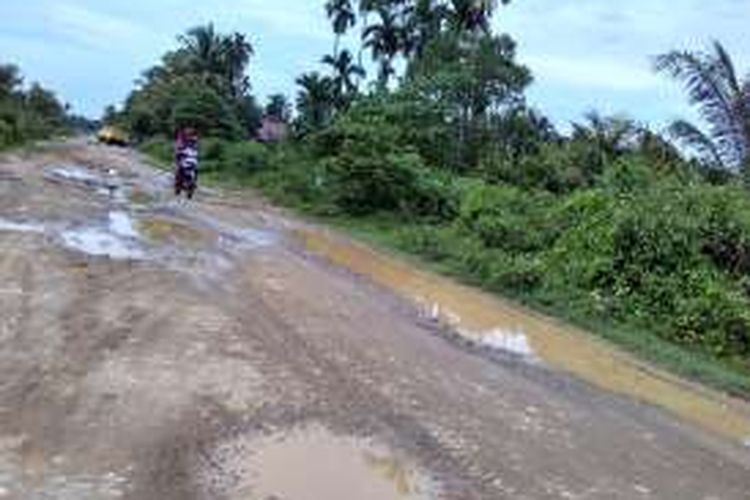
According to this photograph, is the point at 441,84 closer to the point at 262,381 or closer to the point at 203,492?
the point at 262,381

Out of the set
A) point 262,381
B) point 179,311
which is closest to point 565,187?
point 179,311

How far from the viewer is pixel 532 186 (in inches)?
1214

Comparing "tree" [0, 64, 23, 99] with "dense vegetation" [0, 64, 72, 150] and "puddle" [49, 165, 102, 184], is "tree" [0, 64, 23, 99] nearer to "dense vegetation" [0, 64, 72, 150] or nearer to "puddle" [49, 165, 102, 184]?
"dense vegetation" [0, 64, 72, 150]

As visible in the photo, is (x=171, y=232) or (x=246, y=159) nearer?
(x=171, y=232)

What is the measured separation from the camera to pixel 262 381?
383 inches

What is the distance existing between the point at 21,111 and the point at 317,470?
5905 cm

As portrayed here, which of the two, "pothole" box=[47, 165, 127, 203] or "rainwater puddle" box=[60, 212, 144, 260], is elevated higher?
"rainwater puddle" box=[60, 212, 144, 260]

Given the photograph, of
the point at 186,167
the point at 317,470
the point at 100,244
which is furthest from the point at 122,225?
the point at 317,470

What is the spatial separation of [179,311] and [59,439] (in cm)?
471

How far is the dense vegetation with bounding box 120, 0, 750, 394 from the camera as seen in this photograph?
18.3 m

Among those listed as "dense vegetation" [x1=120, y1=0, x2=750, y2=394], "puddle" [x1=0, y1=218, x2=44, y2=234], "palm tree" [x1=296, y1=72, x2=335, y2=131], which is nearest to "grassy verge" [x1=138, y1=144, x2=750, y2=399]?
"dense vegetation" [x1=120, y1=0, x2=750, y2=394]

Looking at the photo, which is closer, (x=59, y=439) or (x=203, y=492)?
(x=203, y=492)

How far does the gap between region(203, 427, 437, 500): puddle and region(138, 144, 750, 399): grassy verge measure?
666cm

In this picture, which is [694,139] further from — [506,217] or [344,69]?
[344,69]
